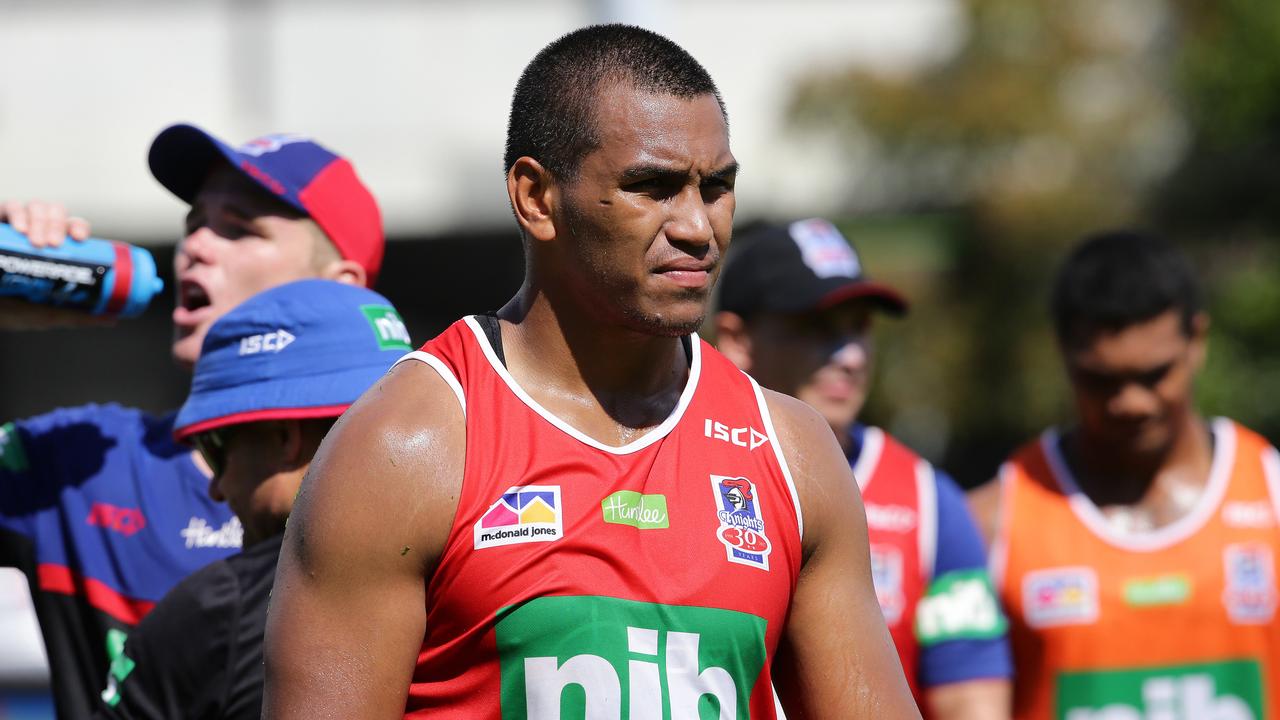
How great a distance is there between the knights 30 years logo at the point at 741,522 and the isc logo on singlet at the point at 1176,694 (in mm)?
2745

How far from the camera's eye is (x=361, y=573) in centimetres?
252

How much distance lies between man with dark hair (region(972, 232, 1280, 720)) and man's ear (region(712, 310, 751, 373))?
1.10 meters

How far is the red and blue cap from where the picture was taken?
3930 mm

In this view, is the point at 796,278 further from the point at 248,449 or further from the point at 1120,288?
the point at 248,449

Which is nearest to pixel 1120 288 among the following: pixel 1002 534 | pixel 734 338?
pixel 1002 534

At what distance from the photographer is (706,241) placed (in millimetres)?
2748

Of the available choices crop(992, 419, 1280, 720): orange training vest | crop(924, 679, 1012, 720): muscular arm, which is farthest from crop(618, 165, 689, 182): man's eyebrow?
crop(992, 419, 1280, 720): orange training vest

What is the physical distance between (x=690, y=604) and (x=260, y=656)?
2.63 ft

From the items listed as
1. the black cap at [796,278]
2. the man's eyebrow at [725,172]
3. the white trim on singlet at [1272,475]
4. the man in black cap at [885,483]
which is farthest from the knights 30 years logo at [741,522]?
the white trim on singlet at [1272,475]

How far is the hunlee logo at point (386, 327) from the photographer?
10.7ft

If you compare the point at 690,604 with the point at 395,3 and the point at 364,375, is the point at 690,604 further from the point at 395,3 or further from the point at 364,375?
the point at 395,3

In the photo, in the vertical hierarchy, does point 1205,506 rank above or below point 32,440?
below

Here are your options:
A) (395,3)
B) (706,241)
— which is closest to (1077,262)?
(706,241)

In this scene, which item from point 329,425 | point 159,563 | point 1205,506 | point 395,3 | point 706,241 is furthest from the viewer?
point 395,3
